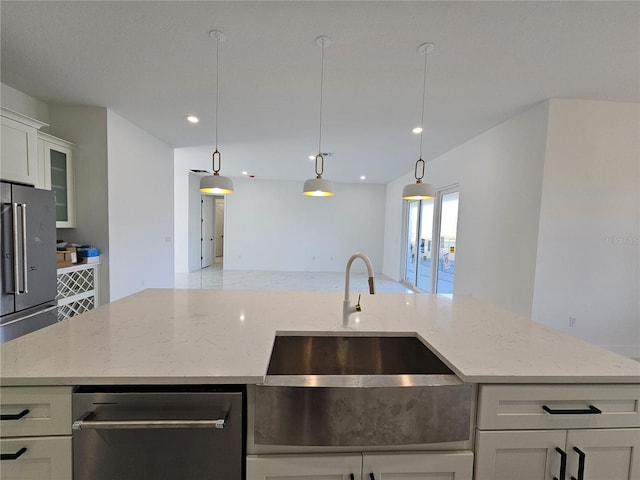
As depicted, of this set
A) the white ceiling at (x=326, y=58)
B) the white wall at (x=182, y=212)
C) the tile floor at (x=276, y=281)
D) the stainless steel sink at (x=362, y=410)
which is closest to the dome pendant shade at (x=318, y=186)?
the white ceiling at (x=326, y=58)

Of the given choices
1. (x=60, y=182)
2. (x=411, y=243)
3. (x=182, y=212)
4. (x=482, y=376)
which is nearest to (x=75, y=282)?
(x=60, y=182)

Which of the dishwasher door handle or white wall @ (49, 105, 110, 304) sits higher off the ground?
white wall @ (49, 105, 110, 304)

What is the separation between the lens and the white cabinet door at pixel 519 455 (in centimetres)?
94

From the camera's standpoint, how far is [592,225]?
9.75ft

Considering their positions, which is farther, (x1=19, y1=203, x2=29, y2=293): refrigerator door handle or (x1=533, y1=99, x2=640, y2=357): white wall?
(x1=533, y1=99, x2=640, y2=357): white wall

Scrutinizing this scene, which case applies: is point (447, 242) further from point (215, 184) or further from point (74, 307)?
point (74, 307)

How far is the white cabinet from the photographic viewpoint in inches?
35.4

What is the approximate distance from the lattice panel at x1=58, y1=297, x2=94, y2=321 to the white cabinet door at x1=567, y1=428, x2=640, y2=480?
3.86 metres

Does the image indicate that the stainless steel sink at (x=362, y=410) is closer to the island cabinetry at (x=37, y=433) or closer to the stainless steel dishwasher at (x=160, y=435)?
the stainless steel dishwasher at (x=160, y=435)

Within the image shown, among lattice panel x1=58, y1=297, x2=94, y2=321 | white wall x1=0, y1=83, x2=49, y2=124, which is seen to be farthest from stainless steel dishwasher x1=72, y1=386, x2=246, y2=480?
white wall x1=0, y1=83, x2=49, y2=124

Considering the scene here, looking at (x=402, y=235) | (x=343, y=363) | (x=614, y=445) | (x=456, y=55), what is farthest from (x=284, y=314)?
(x=402, y=235)

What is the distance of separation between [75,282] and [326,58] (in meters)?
3.49

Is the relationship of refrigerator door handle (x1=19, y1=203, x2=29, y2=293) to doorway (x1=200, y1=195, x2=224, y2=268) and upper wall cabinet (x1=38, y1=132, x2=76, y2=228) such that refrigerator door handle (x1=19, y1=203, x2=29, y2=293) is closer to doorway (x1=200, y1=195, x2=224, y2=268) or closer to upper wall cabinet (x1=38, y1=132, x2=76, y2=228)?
upper wall cabinet (x1=38, y1=132, x2=76, y2=228)

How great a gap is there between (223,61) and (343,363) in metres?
2.51
